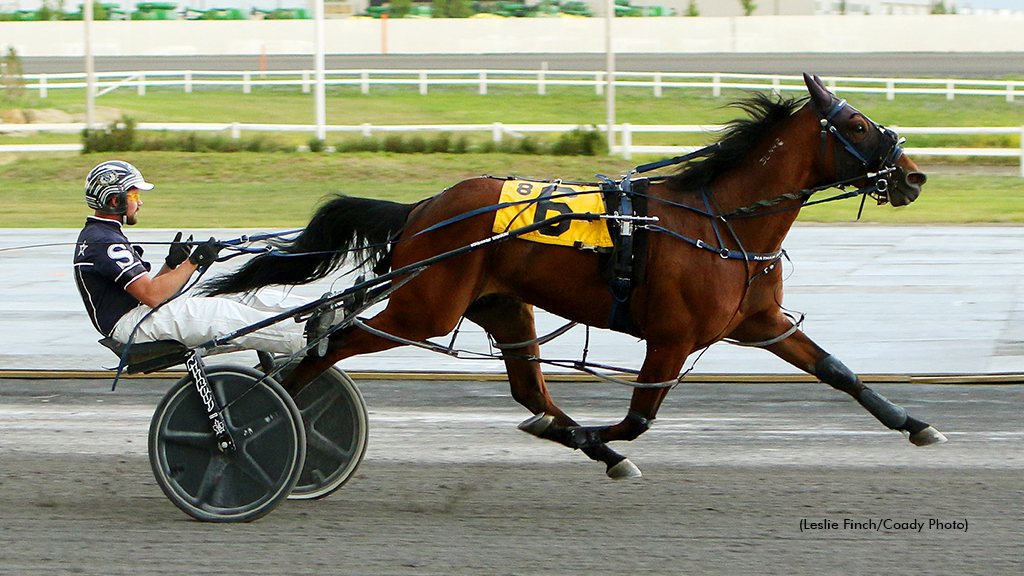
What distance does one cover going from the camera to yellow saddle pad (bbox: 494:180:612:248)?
198 inches

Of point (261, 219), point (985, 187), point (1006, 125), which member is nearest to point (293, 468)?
point (261, 219)

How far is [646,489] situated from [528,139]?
1608 cm

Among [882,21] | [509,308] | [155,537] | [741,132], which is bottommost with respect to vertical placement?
[155,537]

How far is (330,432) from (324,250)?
2.97 feet

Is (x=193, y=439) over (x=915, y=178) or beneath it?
beneath

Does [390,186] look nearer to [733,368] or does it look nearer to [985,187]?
[985,187]

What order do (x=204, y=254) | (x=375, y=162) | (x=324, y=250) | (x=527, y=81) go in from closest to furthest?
(x=204, y=254) → (x=324, y=250) → (x=375, y=162) → (x=527, y=81)

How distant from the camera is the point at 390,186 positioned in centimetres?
1809

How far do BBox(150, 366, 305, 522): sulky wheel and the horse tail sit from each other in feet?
2.55

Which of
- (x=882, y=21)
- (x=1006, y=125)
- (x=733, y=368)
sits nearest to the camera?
(x=733, y=368)

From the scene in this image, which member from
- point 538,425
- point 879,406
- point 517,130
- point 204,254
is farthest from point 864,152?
point 517,130

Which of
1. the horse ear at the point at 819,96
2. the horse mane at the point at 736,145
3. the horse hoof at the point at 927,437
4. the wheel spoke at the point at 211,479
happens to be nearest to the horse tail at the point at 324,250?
the wheel spoke at the point at 211,479

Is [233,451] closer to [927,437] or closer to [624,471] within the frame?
[624,471]

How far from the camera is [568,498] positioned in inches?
199
